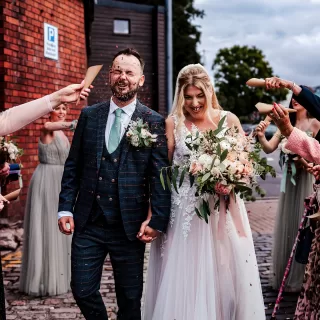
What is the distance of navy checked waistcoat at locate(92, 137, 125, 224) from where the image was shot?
378 cm

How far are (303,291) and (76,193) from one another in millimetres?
1898

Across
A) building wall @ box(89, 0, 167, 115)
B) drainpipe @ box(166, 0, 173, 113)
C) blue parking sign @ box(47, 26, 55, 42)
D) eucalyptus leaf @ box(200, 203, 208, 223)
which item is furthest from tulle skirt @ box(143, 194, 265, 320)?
building wall @ box(89, 0, 167, 115)

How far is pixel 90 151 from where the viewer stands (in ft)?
12.6

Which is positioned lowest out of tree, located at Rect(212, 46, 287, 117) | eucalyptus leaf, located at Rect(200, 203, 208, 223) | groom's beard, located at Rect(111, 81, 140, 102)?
eucalyptus leaf, located at Rect(200, 203, 208, 223)

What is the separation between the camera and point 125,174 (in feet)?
12.4

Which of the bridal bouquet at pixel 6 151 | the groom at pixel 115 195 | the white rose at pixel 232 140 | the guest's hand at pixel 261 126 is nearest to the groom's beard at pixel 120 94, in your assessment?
the groom at pixel 115 195

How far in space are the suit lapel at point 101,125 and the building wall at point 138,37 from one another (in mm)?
18496

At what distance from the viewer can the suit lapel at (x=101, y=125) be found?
3.80 m

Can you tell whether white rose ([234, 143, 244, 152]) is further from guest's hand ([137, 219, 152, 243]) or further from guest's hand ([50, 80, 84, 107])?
guest's hand ([50, 80, 84, 107])

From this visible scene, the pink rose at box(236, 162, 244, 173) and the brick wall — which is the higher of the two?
the brick wall

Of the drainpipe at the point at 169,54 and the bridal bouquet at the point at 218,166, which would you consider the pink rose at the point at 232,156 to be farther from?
the drainpipe at the point at 169,54

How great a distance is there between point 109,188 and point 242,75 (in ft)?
245

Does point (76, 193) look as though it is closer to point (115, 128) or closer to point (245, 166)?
point (115, 128)

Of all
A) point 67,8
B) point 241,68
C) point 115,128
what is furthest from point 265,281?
point 241,68
